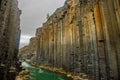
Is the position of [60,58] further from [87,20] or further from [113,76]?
[113,76]

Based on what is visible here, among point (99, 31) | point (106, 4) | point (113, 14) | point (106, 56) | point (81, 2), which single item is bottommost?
point (106, 56)

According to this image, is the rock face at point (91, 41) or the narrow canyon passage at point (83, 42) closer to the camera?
the narrow canyon passage at point (83, 42)

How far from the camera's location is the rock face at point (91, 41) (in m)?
13.4

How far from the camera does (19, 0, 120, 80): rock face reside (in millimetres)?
13438

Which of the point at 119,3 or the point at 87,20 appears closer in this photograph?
the point at 119,3

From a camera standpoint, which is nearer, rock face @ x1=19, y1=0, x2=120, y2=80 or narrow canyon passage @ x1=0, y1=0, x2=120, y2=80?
narrow canyon passage @ x1=0, y1=0, x2=120, y2=80

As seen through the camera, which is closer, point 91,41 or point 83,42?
point 91,41

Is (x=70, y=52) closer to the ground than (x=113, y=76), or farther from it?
farther from it

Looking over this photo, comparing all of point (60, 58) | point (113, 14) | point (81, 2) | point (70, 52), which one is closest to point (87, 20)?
point (81, 2)

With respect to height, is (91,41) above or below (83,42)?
below

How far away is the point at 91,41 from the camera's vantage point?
18.9 meters

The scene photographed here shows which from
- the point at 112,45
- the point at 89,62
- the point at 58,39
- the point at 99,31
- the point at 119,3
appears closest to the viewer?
the point at 119,3

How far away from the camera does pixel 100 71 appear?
50.3ft

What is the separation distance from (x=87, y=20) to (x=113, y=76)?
9.21 meters
